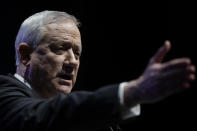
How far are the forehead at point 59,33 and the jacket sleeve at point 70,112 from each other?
2.14 ft

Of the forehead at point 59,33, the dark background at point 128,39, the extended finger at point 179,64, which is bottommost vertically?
the dark background at point 128,39

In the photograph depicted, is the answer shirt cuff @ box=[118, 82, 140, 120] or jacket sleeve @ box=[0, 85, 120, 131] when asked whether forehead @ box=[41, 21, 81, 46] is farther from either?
shirt cuff @ box=[118, 82, 140, 120]

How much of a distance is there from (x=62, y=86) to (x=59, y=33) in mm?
333

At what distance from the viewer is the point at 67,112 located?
1491 millimetres

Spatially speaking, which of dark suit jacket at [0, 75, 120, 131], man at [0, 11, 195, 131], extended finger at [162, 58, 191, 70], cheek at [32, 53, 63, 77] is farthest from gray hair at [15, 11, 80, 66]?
extended finger at [162, 58, 191, 70]

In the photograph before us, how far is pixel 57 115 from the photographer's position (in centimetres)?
151

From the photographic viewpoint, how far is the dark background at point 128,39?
3.52 meters

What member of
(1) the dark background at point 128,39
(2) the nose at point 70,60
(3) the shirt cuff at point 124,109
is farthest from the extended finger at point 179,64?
(1) the dark background at point 128,39

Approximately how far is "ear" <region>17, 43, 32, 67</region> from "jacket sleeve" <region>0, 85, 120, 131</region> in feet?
2.21

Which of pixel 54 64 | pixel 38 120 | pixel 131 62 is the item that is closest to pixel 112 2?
pixel 131 62

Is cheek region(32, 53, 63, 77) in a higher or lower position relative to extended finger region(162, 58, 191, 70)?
lower

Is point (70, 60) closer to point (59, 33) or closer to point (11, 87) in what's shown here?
point (59, 33)

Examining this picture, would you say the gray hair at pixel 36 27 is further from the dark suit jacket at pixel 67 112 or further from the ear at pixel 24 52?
the dark suit jacket at pixel 67 112

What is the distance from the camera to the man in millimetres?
1345
